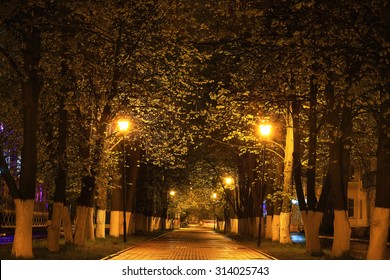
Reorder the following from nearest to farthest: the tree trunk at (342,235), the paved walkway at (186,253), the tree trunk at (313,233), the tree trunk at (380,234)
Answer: the tree trunk at (380,234)
the tree trunk at (342,235)
the tree trunk at (313,233)
the paved walkway at (186,253)

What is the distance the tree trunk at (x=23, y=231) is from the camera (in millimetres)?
16484

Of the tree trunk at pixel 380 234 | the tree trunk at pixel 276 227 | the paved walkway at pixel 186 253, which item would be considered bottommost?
the paved walkway at pixel 186 253

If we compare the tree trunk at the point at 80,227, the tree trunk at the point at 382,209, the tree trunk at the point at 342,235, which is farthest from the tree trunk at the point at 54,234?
the tree trunk at the point at 382,209

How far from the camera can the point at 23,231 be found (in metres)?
16.6

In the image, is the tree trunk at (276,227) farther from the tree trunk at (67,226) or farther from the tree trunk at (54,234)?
the tree trunk at (54,234)

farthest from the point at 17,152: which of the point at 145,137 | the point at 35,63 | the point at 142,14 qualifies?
the point at 35,63

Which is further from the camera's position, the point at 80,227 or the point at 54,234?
the point at 80,227

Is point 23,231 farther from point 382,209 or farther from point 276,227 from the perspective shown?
point 276,227

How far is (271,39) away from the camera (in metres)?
18.0

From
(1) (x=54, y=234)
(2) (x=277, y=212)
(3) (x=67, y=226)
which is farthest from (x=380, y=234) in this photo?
(2) (x=277, y=212)

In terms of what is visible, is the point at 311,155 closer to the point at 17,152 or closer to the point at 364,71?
the point at 364,71

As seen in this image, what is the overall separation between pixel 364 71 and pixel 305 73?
6.01 feet

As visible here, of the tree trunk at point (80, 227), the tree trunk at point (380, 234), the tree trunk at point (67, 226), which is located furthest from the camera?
the tree trunk at point (67, 226)
